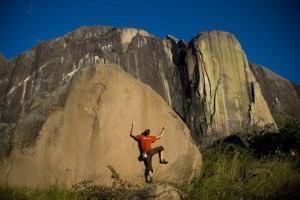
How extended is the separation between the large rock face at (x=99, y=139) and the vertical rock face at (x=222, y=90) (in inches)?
515

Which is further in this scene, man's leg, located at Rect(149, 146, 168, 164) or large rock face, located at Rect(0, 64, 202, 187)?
man's leg, located at Rect(149, 146, 168, 164)

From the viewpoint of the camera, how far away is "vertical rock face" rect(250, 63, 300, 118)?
1134 inches

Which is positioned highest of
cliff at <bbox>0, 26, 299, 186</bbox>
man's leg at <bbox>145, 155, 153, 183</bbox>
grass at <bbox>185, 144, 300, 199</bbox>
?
cliff at <bbox>0, 26, 299, 186</bbox>

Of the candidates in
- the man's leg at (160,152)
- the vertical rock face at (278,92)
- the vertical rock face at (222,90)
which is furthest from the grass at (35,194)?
the vertical rock face at (278,92)

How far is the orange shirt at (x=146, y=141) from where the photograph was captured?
293 inches

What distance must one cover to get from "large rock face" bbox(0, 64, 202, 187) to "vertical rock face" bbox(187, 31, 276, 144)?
13.1m

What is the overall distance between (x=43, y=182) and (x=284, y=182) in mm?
4497

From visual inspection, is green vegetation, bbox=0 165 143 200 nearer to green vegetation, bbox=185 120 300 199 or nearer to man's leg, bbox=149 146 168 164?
man's leg, bbox=149 146 168 164

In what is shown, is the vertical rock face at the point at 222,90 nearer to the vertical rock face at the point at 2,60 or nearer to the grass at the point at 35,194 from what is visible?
the vertical rock face at the point at 2,60

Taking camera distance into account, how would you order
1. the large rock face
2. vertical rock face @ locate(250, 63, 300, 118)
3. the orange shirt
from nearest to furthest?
the large rock face, the orange shirt, vertical rock face @ locate(250, 63, 300, 118)

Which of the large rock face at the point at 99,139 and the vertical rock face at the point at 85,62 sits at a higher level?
the vertical rock face at the point at 85,62

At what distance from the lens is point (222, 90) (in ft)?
79.5

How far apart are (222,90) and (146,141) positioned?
57.5 feet

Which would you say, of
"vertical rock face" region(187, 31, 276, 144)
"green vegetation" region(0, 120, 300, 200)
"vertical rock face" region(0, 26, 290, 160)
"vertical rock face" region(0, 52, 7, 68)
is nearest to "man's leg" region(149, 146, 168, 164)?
"green vegetation" region(0, 120, 300, 200)
